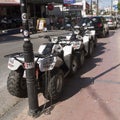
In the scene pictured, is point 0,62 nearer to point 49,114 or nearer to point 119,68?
point 119,68

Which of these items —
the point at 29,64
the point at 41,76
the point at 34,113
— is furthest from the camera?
the point at 41,76

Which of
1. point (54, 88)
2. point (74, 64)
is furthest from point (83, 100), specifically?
point (74, 64)

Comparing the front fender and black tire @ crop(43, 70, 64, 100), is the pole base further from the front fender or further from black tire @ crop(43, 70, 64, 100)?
the front fender

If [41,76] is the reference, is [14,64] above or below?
above

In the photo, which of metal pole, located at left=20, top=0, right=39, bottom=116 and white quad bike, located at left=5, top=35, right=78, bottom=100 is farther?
white quad bike, located at left=5, top=35, right=78, bottom=100

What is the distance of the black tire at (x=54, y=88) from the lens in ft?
18.4

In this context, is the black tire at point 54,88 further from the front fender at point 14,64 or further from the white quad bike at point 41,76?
the front fender at point 14,64

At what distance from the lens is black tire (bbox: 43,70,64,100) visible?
5.61 m

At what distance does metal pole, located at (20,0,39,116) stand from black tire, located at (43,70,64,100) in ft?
1.55

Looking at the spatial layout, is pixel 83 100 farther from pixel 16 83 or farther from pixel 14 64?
pixel 14 64

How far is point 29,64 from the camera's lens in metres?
5.02

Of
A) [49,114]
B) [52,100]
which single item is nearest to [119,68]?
[52,100]

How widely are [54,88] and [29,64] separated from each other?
0.93 m

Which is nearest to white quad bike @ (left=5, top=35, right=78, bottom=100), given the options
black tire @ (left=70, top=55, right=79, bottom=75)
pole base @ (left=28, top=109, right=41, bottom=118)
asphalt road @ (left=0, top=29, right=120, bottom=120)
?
asphalt road @ (left=0, top=29, right=120, bottom=120)
